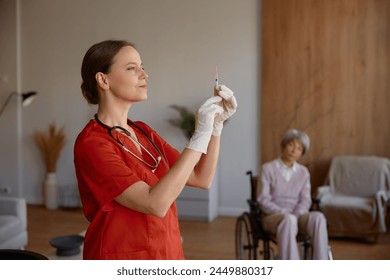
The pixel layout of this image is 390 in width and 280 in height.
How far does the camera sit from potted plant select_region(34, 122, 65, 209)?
5.31 meters

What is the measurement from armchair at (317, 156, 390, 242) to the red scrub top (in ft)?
10.4

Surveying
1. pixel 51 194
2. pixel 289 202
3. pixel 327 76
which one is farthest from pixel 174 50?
pixel 289 202

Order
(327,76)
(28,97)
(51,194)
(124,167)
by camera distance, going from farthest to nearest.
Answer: (51,194)
(28,97)
(327,76)
(124,167)

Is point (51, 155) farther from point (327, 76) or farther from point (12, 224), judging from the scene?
point (327, 76)

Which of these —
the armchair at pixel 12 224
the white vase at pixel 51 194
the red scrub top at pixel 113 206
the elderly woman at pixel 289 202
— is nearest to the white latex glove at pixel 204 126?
the red scrub top at pixel 113 206

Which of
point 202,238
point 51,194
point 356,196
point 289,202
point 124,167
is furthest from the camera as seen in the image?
point 51,194

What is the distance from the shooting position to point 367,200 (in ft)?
13.7

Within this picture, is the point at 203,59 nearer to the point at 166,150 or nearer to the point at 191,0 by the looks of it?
the point at 191,0

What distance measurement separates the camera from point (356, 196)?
435cm

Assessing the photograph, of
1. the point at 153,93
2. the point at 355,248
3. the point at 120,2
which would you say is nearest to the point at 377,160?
the point at 355,248

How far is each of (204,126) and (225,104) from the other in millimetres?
133

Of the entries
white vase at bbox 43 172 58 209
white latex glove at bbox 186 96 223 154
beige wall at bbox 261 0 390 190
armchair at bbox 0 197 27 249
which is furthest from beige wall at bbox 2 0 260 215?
white latex glove at bbox 186 96 223 154

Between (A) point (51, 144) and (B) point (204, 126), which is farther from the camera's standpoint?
(A) point (51, 144)
